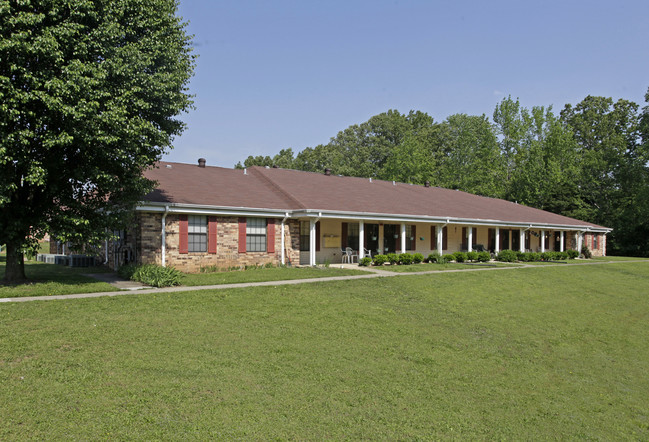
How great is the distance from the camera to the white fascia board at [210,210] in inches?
625

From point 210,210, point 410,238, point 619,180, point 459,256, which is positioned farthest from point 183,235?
point 619,180

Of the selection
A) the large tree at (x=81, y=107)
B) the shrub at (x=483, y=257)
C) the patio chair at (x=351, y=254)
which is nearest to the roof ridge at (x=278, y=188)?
the patio chair at (x=351, y=254)

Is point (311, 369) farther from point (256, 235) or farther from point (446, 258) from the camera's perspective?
point (446, 258)

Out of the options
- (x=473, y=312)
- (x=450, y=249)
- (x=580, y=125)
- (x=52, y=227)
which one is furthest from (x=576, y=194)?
(x=52, y=227)

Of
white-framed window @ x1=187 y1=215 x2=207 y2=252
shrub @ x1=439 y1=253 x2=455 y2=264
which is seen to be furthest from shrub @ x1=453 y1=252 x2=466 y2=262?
white-framed window @ x1=187 y1=215 x2=207 y2=252

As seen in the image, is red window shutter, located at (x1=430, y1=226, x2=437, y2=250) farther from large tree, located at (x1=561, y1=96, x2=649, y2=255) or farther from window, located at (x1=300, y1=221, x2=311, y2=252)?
large tree, located at (x1=561, y1=96, x2=649, y2=255)

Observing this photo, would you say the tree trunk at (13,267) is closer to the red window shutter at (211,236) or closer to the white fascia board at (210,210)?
the white fascia board at (210,210)

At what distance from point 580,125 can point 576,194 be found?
56.3ft

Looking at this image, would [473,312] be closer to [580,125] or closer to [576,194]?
[576,194]

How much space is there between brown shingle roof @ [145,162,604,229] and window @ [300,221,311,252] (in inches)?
41.1

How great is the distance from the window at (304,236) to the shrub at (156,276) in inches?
284

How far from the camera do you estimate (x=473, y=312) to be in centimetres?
1242

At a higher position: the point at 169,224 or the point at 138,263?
the point at 169,224

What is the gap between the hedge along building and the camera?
55.0 ft
